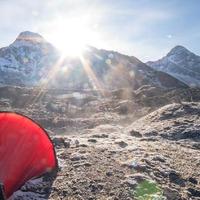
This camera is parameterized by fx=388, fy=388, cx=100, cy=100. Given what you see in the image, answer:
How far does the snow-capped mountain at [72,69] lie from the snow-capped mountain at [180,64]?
4479 cm

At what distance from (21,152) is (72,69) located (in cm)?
8985

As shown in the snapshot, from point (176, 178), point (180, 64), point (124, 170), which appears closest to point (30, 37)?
point (180, 64)

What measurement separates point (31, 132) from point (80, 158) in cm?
251

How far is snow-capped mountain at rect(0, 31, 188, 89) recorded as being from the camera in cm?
8719

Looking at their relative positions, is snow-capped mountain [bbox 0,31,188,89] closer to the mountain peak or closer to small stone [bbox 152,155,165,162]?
the mountain peak

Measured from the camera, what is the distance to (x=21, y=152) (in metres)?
11.4

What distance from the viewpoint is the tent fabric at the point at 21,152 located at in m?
11.0

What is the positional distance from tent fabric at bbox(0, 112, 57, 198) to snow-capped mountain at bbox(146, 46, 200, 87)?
129 metres

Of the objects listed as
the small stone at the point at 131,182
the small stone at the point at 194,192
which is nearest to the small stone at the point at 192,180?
the small stone at the point at 194,192

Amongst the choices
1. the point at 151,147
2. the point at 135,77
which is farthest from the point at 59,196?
the point at 135,77

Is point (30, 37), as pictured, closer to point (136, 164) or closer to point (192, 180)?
point (136, 164)

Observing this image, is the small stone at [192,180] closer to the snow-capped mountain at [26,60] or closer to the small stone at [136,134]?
the small stone at [136,134]

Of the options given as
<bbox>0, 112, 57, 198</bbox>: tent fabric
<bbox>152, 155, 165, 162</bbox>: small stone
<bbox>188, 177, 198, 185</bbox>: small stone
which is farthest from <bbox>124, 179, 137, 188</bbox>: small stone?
<bbox>152, 155, 165, 162</bbox>: small stone

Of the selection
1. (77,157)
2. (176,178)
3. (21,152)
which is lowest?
(176,178)
